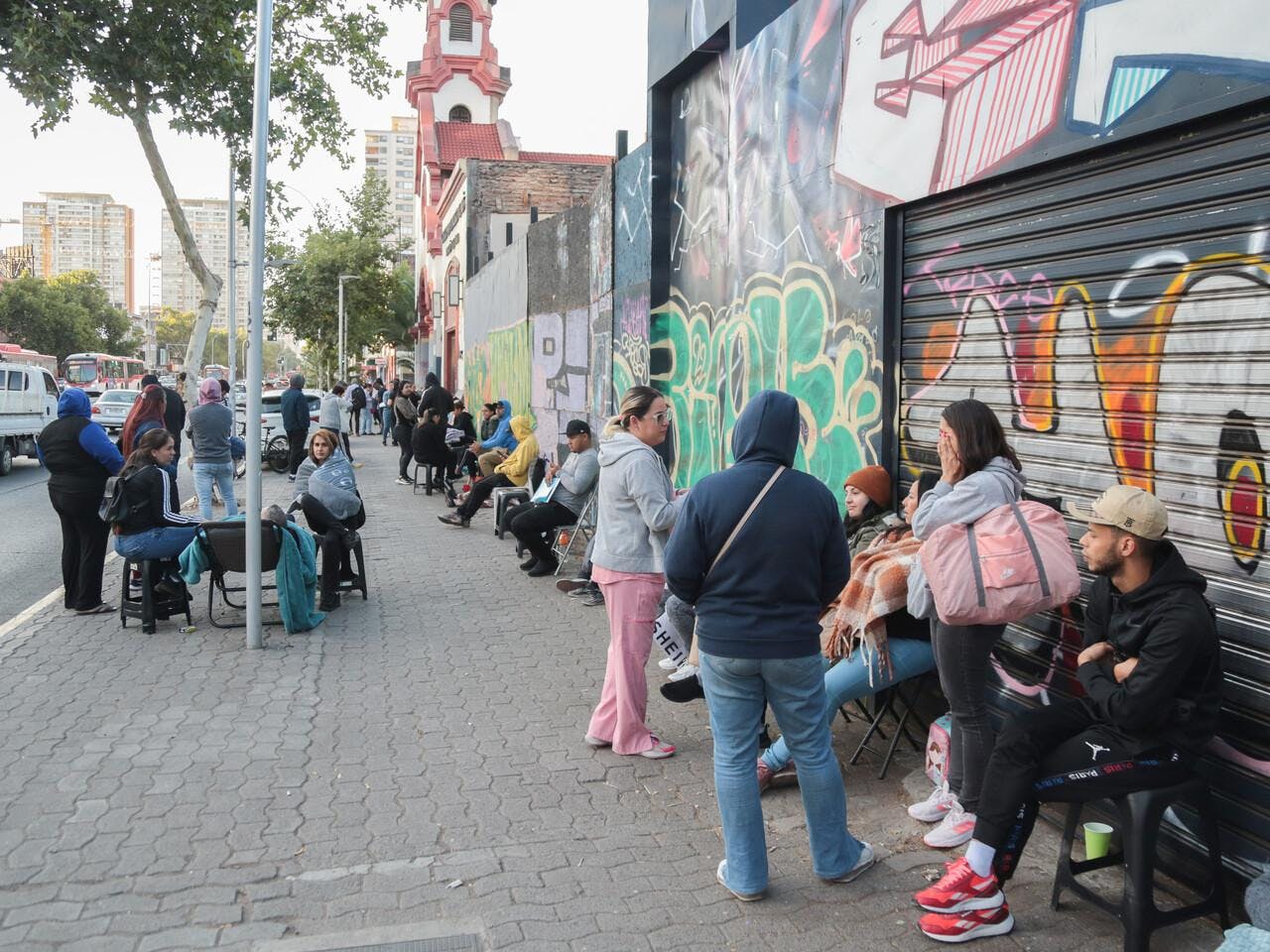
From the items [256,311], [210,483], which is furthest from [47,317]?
[256,311]

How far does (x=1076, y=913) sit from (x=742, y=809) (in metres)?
1.22

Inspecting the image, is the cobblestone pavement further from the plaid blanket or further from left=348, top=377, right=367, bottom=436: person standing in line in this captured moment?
left=348, top=377, right=367, bottom=436: person standing in line

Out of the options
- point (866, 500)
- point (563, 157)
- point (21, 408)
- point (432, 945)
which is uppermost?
point (563, 157)

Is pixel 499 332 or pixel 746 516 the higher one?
pixel 499 332

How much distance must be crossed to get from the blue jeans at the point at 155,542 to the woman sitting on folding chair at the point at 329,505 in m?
1.08

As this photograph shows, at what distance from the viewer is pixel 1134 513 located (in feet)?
11.8

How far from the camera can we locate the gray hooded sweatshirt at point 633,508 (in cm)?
530

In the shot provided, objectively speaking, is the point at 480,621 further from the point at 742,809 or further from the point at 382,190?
the point at 382,190

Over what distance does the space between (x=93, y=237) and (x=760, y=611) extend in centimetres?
19358

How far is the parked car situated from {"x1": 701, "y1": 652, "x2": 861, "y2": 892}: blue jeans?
27768 mm

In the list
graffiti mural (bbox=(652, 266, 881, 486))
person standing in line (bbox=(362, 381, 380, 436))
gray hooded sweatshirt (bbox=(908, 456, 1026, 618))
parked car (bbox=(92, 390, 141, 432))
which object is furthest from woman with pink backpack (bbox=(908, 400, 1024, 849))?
person standing in line (bbox=(362, 381, 380, 436))

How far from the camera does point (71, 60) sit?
14.8 m

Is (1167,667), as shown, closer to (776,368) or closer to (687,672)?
(687,672)

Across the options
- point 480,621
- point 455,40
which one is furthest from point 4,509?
point 455,40
